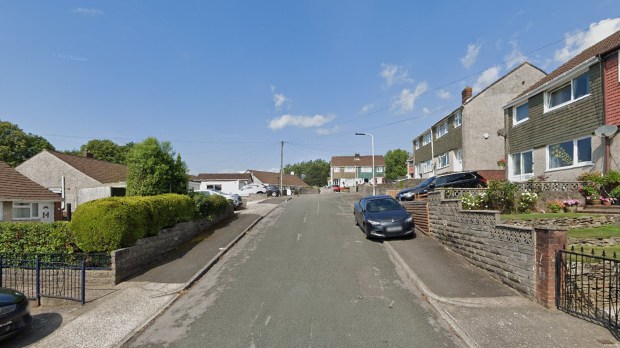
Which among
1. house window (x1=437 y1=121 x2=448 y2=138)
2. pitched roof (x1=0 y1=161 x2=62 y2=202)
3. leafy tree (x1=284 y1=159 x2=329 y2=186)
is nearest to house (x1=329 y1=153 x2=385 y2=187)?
leafy tree (x1=284 y1=159 x2=329 y2=186)

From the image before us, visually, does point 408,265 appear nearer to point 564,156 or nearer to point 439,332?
point 439,332

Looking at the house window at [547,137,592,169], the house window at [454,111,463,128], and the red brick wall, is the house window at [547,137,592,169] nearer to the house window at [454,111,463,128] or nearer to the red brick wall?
the red brick wall

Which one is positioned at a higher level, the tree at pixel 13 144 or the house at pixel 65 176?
the tree at pixel 13 144

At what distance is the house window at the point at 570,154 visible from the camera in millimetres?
13320

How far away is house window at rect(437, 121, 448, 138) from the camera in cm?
3152

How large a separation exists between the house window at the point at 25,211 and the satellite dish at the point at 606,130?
2840cm

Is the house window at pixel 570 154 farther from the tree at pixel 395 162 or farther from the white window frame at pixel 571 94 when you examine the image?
the tree at pixel 395 162

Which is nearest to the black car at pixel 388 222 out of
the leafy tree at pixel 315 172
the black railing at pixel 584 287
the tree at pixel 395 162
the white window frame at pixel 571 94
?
the black railing at pixel 584 287

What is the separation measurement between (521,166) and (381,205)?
9.63m

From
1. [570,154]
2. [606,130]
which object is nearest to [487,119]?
[570,154]

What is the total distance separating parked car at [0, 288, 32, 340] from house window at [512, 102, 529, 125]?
21261mm

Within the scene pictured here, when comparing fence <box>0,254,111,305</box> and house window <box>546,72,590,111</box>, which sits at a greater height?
house window <box>546,72,590,111</box>

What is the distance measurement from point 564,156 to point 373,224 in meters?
9.46

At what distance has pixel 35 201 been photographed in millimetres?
19969
